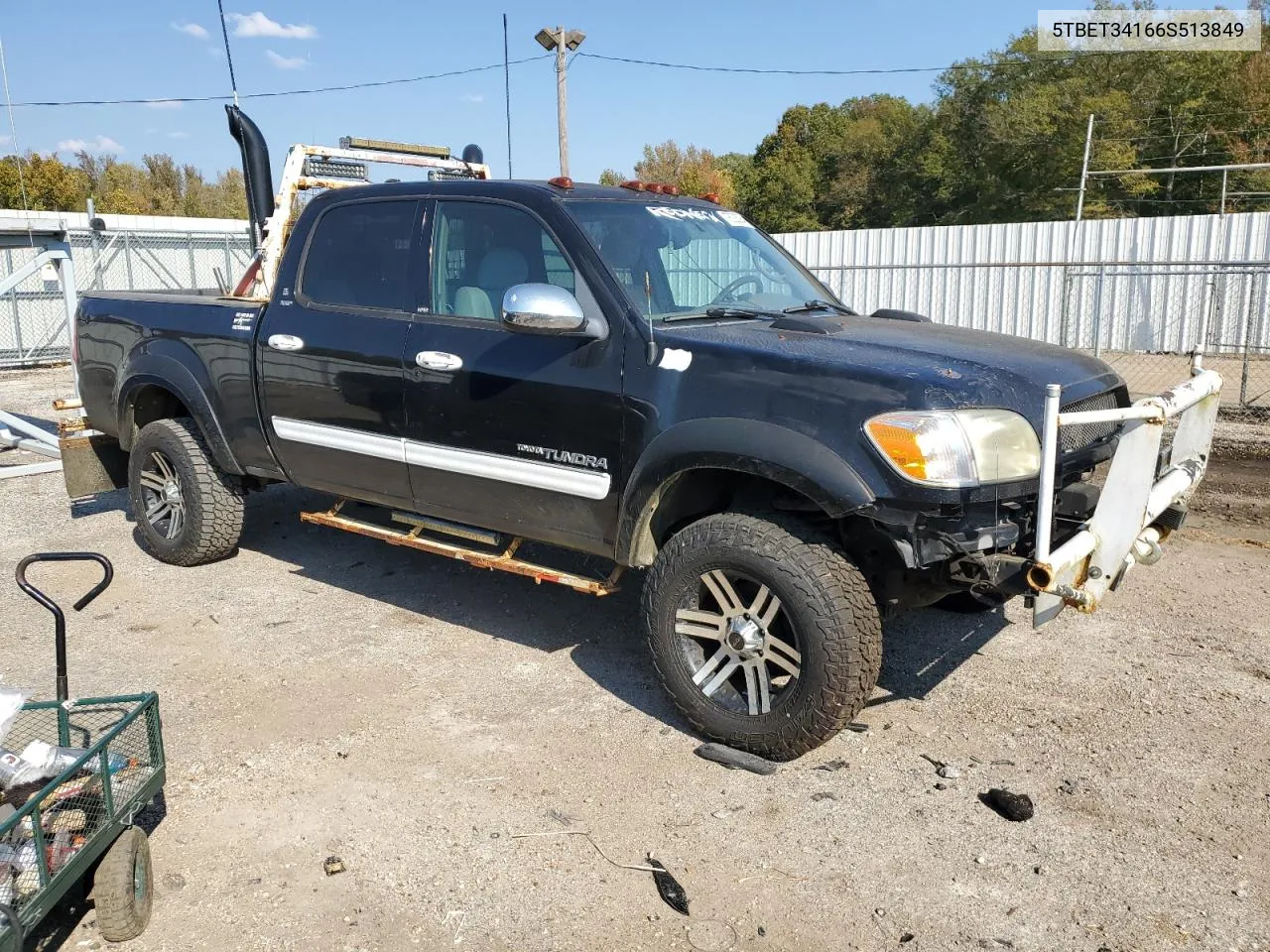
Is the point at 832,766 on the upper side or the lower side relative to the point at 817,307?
lower

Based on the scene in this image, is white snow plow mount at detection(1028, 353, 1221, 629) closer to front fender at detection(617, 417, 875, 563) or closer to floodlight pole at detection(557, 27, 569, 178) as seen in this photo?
front fender at detection(617, 417, 875, 563)

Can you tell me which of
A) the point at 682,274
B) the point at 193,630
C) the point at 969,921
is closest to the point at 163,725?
the point at 193,630

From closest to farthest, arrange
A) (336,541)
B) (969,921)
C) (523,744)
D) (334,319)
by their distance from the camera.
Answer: (969,921) → (523,744) → (334,319) → (336,541)

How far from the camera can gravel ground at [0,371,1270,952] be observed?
311 centimetres

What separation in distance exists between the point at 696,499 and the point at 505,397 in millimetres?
925

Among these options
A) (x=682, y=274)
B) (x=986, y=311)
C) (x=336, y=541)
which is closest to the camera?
(x=682, y=274)

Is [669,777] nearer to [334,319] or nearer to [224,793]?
[224,793]

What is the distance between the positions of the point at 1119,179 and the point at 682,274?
3443 cm

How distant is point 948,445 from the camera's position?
3.49m

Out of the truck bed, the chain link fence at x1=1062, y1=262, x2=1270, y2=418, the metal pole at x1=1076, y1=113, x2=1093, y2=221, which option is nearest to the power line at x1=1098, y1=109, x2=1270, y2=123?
the metal pole at x1=1076, y1=113, x2=1093, y2=221

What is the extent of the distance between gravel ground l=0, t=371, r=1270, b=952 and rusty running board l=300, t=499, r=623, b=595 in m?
0.52

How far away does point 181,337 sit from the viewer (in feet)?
19.5

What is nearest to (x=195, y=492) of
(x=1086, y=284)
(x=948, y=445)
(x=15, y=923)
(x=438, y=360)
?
(x=438, y=360)

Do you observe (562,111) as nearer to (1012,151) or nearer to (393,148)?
(393,148)
